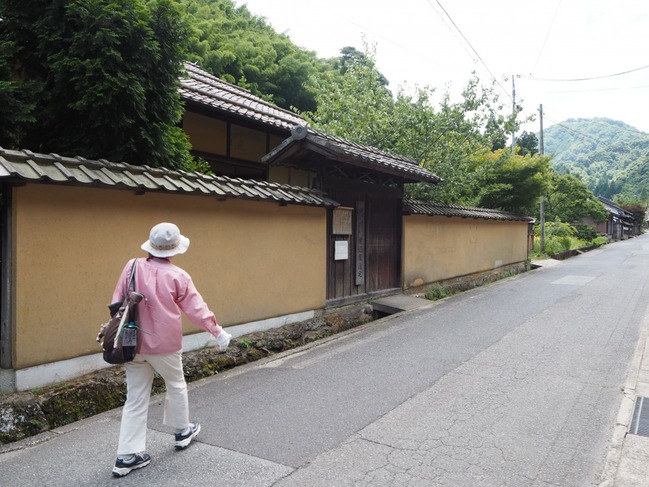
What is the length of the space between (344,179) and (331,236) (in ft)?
4.39

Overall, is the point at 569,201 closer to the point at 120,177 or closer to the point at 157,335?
the point at 120,177

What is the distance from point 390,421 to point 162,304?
8.14 ft

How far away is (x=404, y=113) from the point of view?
49.1 feet

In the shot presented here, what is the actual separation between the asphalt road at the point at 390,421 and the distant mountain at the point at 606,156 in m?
70.9

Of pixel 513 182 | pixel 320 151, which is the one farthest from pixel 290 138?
pixel 513 182

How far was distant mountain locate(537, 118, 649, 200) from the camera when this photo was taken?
9562 cm

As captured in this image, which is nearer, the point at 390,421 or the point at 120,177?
the point at 390,421

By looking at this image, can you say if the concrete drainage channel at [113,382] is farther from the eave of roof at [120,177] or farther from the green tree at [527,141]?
the green tree at [527,141]

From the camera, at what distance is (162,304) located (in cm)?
373

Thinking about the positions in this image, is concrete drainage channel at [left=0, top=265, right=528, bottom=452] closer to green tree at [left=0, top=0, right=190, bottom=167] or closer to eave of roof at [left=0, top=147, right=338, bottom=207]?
eave of roof at [left=0, top=147, right=338, bottom=207]

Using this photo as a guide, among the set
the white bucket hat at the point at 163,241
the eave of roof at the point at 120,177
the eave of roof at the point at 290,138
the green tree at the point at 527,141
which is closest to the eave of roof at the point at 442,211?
the eave of roof at the point at 290,138

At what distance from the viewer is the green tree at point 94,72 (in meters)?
5.87

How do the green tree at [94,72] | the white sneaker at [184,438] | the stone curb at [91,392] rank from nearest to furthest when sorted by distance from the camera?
the white sneaker at [184,438]
the stone curb at [91,392]
the green tree at [94,72]

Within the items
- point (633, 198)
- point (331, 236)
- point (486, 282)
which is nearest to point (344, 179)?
point (331, 236)
